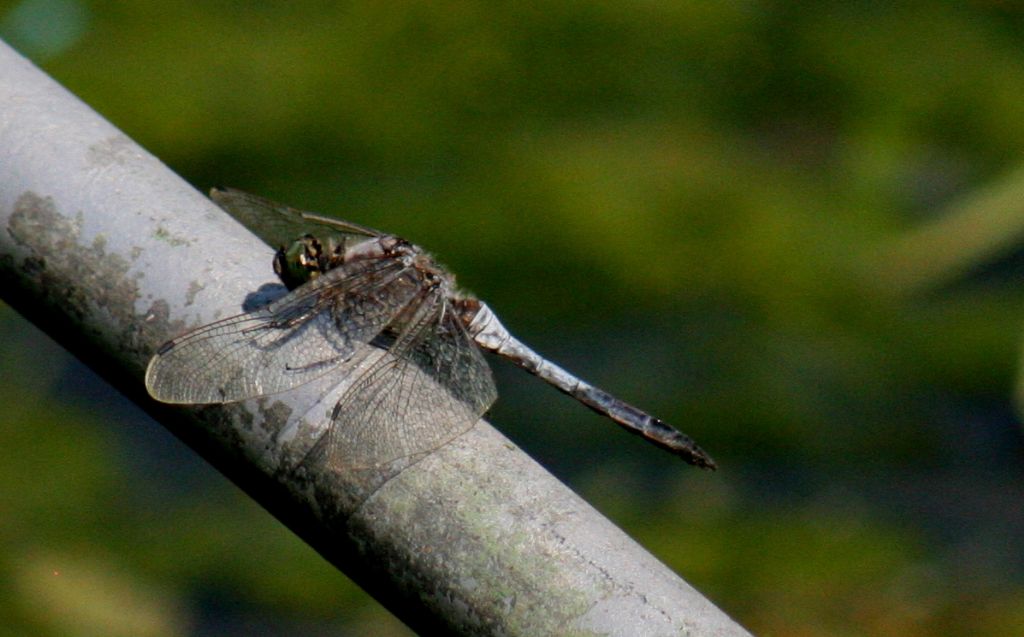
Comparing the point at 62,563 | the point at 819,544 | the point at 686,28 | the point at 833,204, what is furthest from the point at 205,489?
the point at 686,28

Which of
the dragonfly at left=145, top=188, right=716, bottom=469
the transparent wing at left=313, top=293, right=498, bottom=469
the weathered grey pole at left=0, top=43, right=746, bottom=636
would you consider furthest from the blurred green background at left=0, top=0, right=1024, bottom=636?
the weathered grey pole at left=0, top=43, right=746, bottom=636

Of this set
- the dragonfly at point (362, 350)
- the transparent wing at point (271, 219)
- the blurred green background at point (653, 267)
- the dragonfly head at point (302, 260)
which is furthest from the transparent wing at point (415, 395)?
the blurred green background at point (653, 267)

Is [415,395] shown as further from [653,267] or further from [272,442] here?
[653,267]

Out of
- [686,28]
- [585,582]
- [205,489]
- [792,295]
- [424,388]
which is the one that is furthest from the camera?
[686,28]

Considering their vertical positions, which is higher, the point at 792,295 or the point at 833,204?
the point at 833,204

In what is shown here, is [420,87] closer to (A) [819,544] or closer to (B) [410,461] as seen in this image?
(A) [819,544]

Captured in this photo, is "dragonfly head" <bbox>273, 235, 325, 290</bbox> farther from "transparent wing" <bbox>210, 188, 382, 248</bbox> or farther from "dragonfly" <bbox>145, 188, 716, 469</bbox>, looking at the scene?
"transparent wing" <bbox>210, 188, 382, 248</bbox>
